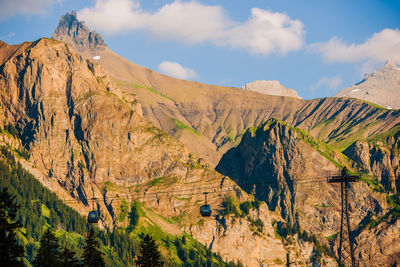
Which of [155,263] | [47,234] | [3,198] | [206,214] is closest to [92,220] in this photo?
[206,214]

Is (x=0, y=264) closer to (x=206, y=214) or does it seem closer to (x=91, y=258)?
(x=91, y=258)

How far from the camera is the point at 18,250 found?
93.1 metres

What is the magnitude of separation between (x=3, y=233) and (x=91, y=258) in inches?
1314

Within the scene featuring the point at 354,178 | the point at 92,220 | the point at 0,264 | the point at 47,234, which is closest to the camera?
the point at 0,264

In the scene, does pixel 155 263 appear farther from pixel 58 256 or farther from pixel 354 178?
pixel 354 178

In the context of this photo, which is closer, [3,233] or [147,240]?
[3,233]

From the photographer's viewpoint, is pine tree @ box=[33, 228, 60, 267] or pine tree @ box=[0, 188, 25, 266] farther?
pine tree @ box=[33, 228, 60, 267]

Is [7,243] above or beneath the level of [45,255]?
above

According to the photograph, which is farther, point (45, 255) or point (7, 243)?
point (45, 255)

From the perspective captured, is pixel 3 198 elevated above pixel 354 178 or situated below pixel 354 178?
below

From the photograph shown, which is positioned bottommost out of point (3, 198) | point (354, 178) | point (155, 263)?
point (155, 263)

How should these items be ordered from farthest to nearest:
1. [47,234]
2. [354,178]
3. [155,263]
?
[354,178], [47,234], [155,263]

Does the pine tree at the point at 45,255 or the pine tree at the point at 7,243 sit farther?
the pine tree at the point at 45,255

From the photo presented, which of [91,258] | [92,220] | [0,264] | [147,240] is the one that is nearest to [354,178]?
[147,240]
